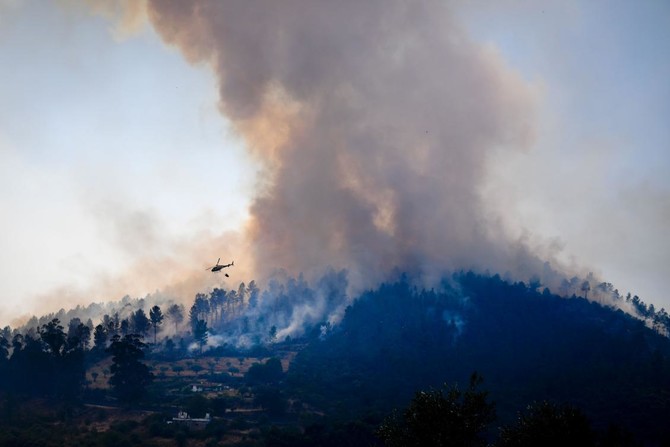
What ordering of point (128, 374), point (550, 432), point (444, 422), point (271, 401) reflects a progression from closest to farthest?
point (444, 422)
point (550, 432)
point (271, 401)
point (128, 374)

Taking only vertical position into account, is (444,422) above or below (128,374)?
below

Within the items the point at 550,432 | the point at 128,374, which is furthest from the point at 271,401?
the point at 550,432

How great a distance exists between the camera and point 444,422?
76812 mm

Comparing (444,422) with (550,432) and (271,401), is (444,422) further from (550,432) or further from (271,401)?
(271,401)

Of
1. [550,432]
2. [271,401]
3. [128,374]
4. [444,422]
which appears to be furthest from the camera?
[128,374]

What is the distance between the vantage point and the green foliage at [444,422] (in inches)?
2966

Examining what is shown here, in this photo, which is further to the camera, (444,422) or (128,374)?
(128,374)

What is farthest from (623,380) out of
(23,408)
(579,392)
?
(23,408)

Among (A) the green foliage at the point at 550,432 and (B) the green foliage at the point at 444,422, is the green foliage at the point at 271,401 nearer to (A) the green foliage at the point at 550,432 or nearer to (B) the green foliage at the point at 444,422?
(B) the green foliage at the point at 444,422

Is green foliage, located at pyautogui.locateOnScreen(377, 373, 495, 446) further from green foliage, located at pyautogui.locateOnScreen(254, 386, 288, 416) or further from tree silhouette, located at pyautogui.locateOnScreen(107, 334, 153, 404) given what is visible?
tree silhouette, located at pyautogui.locateOnScreen(107, 334, 153, 404)

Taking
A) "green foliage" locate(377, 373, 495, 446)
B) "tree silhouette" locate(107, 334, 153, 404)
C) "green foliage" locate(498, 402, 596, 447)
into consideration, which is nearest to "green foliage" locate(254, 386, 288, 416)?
"tree silhouette" locate(107, 334, 153, 404)

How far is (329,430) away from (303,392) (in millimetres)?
50066

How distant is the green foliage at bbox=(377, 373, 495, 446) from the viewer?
7533 cm

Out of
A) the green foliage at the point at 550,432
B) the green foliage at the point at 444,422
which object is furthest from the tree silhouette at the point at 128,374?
the green foliage at the point at 550,432
